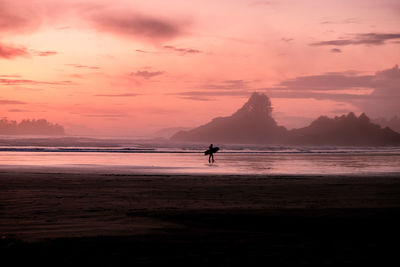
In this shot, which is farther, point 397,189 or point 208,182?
point 208,182

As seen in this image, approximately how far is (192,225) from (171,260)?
12.1 ft

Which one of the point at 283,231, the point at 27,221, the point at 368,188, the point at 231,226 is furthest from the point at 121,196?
the point at 368,188

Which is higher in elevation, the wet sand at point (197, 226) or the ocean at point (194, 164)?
the ocean at point (194, 164)

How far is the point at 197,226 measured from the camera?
36.3 ft

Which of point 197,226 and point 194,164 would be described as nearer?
point 197,226

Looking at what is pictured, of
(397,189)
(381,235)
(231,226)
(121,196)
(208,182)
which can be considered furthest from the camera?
(208,182)

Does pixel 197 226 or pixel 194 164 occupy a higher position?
pixel 194 164

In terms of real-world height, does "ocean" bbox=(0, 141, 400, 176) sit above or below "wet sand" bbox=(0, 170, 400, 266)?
above

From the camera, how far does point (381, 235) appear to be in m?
9.91

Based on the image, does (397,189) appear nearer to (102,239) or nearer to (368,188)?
(368,188)

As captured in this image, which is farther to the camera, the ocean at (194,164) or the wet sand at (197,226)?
the ocean at (194,164)

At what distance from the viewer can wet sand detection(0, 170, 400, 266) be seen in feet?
25.8

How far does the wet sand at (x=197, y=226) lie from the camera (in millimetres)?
7863

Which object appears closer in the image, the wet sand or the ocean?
the wet sand
